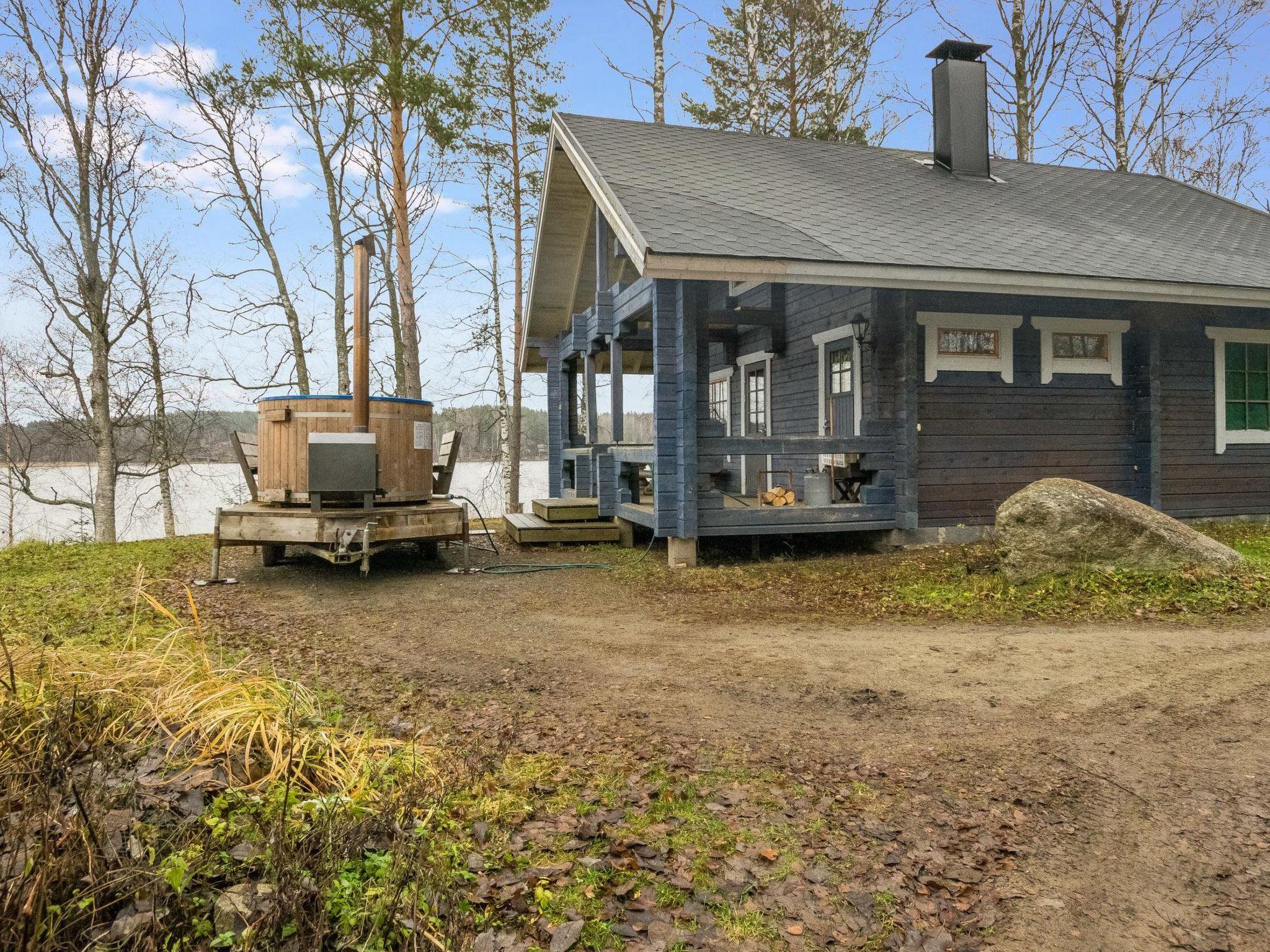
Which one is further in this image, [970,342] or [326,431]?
[970,342]

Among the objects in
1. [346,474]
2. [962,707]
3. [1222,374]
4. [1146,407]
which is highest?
[1222,374]

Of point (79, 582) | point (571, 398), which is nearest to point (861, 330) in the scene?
point (571, 398)

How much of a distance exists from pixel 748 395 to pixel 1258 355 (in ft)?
23.6

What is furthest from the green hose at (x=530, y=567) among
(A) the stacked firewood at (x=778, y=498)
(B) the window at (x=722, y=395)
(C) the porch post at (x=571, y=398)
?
(B) the window at (x=722, y=395)

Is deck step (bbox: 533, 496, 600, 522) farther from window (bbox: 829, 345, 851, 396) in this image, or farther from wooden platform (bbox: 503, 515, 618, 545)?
window (bbox: 829, 345, 851, 396)

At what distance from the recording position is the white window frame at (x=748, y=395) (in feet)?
42.8

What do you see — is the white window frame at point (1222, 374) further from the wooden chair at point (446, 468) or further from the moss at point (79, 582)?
the moss at point (79, 582)

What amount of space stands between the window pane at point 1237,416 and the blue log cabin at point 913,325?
3 centimetres

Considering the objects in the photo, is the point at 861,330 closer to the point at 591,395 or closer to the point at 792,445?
the point at 792,445

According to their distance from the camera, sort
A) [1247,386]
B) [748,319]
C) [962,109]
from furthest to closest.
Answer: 1. [962,109]
2. [748,319]
3. [1247,386]

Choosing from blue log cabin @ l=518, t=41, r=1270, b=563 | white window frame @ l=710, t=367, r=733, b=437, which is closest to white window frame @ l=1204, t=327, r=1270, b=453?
blue log cabin @ l=518, t=41, r=1270, b=563

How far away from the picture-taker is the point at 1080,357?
10289 mm

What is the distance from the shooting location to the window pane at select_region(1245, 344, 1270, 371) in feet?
37.2

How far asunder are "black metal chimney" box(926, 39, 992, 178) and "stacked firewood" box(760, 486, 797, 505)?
5926 mm
